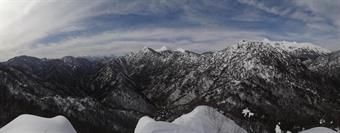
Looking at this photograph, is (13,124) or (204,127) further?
(204,127)

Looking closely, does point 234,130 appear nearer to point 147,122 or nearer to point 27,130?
point 147,122

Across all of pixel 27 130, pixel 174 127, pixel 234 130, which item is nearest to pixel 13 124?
pixel 27 130

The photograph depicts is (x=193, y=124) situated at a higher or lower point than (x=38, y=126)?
lower

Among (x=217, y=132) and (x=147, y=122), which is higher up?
(x=147, y=122)

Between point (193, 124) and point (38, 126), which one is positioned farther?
point (193, 124)
